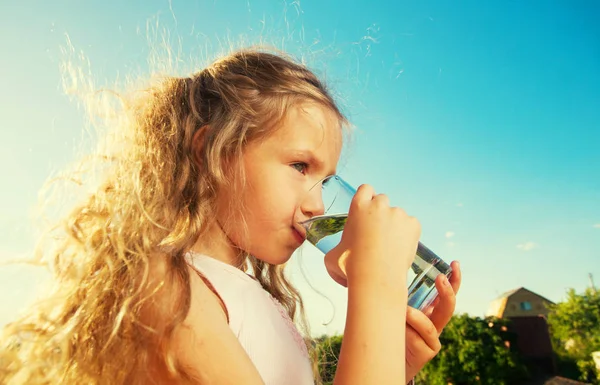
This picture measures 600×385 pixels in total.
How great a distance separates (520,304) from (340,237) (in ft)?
181

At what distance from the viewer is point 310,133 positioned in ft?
6.24

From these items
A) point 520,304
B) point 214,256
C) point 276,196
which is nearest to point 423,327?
point 276,196

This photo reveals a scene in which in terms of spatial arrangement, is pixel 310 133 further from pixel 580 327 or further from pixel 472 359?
pixel 580 327

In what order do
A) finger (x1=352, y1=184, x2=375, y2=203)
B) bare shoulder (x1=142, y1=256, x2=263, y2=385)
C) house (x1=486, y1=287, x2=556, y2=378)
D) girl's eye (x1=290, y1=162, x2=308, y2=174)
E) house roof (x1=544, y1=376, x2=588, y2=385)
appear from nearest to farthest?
bare shoulder (x1=142, y1=256, x2=263, y2=385)
finger (x1=352, y1=184, x2=375, y2=203)
girl's eye (x1=290, y1=162, x2=308, y2=174)
house roof (x1=544, y1=376, x2=588, y2=385)
house (x1=486, y1=287, x2=556, y2=378)

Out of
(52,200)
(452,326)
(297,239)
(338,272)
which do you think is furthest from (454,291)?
(452,326)

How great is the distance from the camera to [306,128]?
194cm

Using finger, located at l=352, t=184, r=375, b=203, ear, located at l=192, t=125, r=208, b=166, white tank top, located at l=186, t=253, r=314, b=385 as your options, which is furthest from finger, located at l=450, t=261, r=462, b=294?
ear, located at l=192, t=125, r=208, b=166

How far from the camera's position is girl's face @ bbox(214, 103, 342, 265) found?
1724 mm

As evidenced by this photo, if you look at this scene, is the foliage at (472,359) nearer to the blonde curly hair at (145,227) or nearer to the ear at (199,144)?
the blonde curly hair at (145,227)

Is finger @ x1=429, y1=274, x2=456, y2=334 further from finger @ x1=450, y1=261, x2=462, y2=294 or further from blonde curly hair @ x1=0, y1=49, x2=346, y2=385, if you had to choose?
blonde curly hair @ x1=0, y1=49, x2=346, y2=385

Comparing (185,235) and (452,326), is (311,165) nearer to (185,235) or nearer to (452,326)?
(185,235)

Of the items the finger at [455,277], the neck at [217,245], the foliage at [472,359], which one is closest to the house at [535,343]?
the foliage at [472,359]

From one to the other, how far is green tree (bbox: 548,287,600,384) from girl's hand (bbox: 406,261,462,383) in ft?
148

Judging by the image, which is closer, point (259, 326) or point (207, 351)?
point (207, 351)
